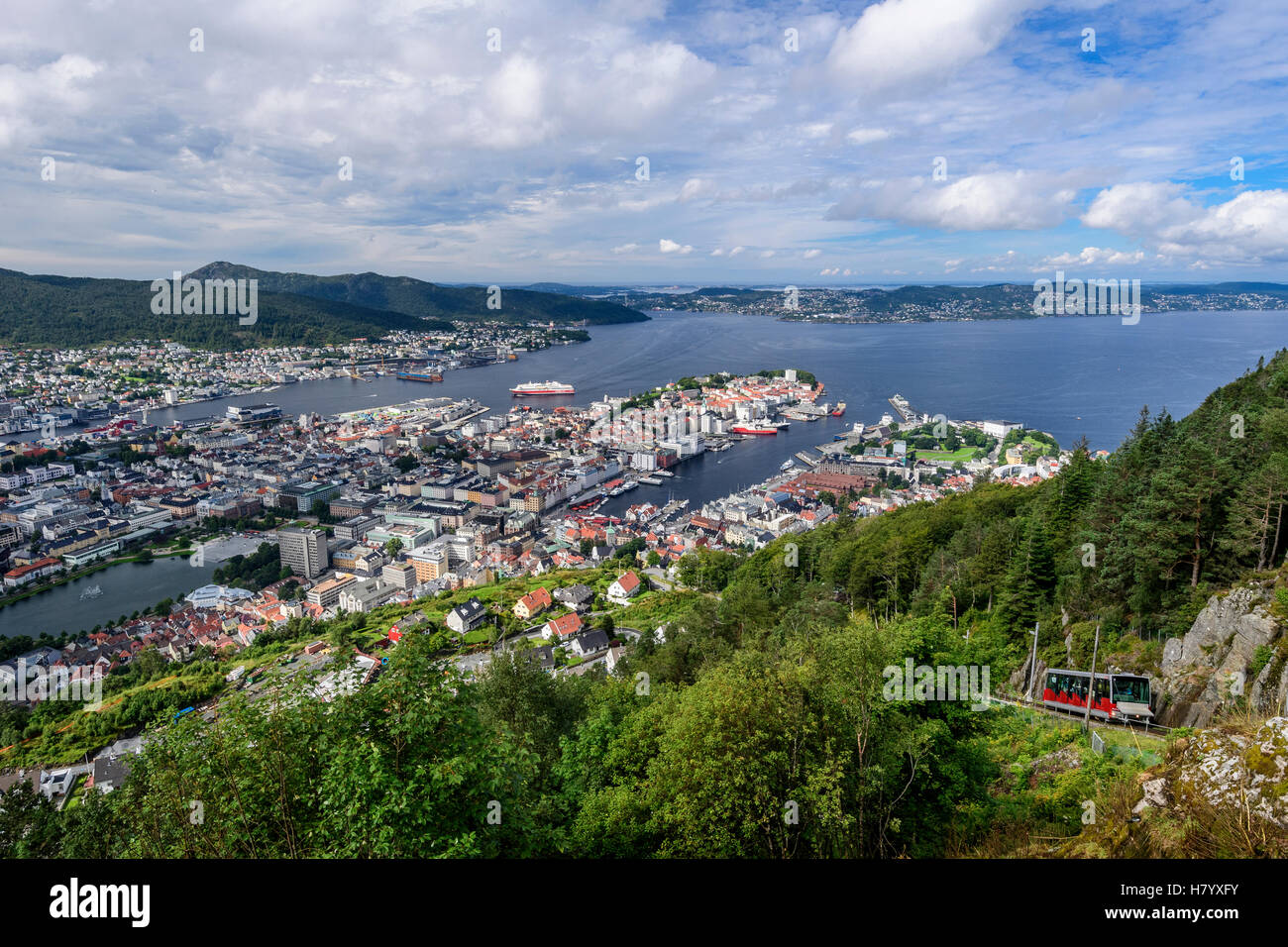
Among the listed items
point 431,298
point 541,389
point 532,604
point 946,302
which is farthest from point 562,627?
point 946,302

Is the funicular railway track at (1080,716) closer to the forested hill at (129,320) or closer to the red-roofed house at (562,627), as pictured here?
Answer: the red-roofed house at (562,627)

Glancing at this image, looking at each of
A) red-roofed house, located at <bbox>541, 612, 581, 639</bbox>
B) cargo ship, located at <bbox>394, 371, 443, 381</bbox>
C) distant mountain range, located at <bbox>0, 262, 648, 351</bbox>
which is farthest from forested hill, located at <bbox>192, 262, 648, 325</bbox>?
red-roofed house, located at <bbox>541, 612, 581, 639</bbox>

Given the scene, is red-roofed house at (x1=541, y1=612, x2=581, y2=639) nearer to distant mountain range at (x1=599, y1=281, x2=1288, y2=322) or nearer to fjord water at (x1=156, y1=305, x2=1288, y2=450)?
fjord water at (x1=156, y1=305, x2=1288, y2=450)

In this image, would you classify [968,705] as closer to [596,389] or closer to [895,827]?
[895,827]

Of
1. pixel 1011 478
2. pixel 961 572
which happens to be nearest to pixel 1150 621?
pixel 961 572

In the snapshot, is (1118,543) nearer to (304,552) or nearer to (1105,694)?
(1105,694)
